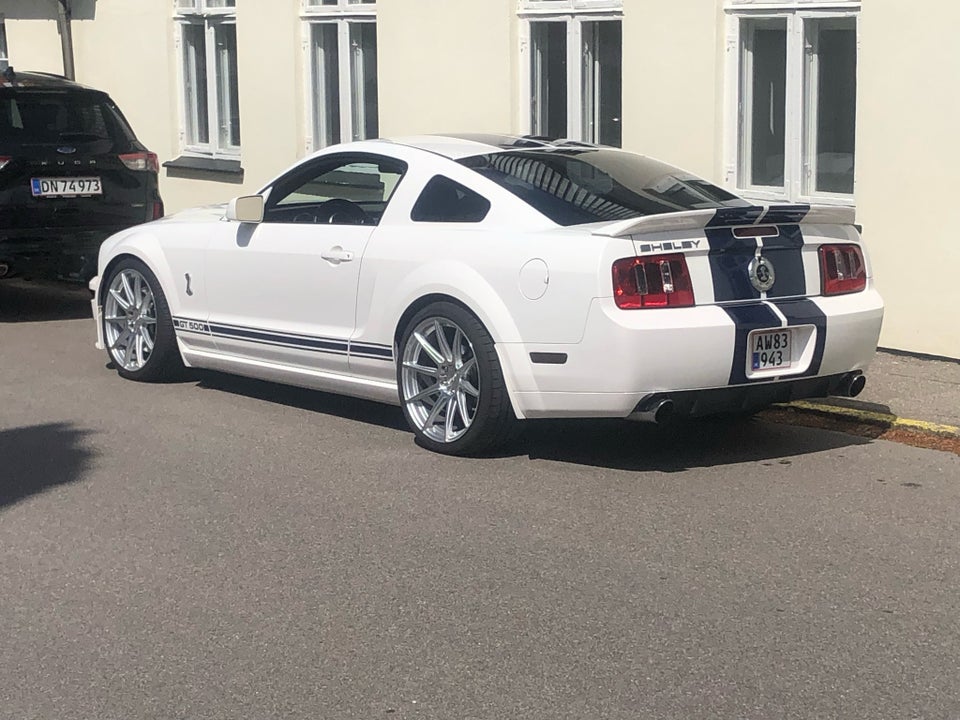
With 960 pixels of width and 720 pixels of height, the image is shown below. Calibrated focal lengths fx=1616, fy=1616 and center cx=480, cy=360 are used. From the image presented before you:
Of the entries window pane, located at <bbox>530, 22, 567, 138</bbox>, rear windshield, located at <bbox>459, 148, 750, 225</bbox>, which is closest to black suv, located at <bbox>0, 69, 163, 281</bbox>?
window pane, located at <bbox>530, 22, 567, 138</bbox>

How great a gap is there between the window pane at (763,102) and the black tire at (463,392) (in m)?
4.13

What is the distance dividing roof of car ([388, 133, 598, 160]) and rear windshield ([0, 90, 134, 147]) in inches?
192

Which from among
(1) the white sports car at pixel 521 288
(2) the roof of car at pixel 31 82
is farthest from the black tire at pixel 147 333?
(2) the roof of car at pixel 31 82

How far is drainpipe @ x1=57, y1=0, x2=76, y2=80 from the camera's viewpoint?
1792 centimetres

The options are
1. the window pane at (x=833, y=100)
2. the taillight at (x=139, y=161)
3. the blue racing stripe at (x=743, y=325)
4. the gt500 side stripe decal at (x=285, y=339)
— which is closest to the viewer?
the blue racing stripe at (x=743, y=325)

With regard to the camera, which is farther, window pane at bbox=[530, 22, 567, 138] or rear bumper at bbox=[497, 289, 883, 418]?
window pane at bbox=[530, 22, 567, 138]

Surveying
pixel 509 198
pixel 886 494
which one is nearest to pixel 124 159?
pixel 509 198

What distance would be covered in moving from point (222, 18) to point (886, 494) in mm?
11026

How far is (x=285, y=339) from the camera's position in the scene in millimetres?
8461

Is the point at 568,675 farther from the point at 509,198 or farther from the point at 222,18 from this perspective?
the point at 222,18

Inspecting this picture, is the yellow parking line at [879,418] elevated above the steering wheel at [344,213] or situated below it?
below

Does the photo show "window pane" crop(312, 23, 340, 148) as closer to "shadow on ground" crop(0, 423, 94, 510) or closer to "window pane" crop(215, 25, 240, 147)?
"window pane" crop(215, 25, 240, 147)

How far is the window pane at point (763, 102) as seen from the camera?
10852 millimetres

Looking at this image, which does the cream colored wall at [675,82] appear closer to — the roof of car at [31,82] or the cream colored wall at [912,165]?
the cream colored wall at [912,165]
